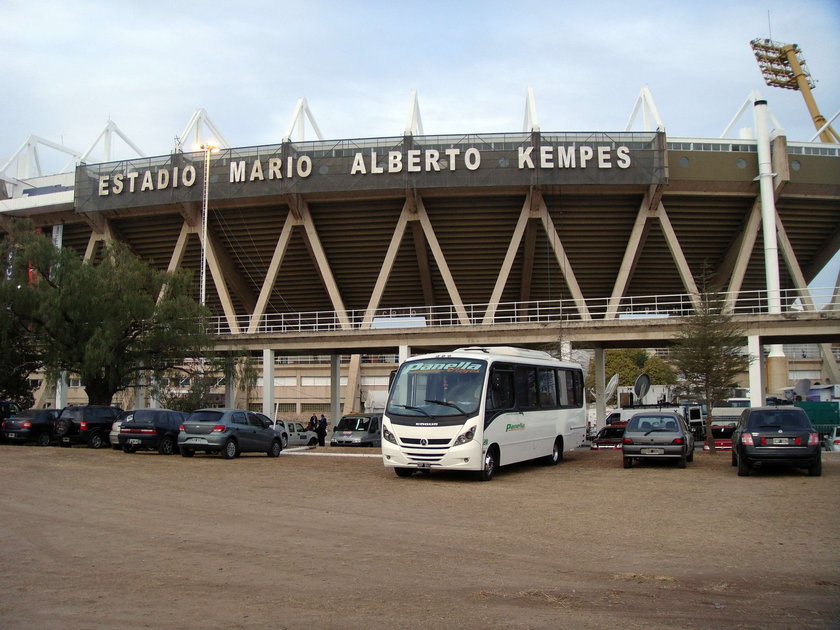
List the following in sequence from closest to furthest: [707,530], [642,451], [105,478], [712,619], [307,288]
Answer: [712,619]
[707,530]
[105,478]
[642,451]
[307,288]

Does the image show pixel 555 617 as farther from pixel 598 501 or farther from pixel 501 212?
pixel 501 212

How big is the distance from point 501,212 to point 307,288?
13512 mm

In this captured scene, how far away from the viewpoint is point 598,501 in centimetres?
1215

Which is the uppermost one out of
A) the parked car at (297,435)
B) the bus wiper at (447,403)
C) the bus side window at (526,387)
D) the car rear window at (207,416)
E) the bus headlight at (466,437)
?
the bus side window at (526,387)

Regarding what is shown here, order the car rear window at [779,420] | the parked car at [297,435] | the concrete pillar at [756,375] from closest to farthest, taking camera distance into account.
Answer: the car rear window at [779,420]
the concrete pillar at [756,375]
the parked car at [297,435]

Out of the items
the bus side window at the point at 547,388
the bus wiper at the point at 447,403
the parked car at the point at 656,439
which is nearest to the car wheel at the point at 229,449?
the bus wiper at the point at 447,403

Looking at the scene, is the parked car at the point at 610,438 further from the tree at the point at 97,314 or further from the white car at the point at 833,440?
the tree at the point at 97,314

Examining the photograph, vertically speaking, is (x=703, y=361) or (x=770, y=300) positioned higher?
(x=770, y=300)

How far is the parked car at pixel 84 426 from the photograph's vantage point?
79.0 feet

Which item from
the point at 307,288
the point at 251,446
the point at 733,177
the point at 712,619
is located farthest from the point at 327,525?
the point at 307,288

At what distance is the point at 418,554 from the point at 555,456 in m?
12.1

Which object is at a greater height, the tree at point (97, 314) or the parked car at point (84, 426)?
the tree at point (97, 314)

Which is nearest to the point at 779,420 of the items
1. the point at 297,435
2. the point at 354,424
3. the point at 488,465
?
the point at 488,465

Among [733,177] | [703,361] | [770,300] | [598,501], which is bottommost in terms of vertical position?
[598,501]
